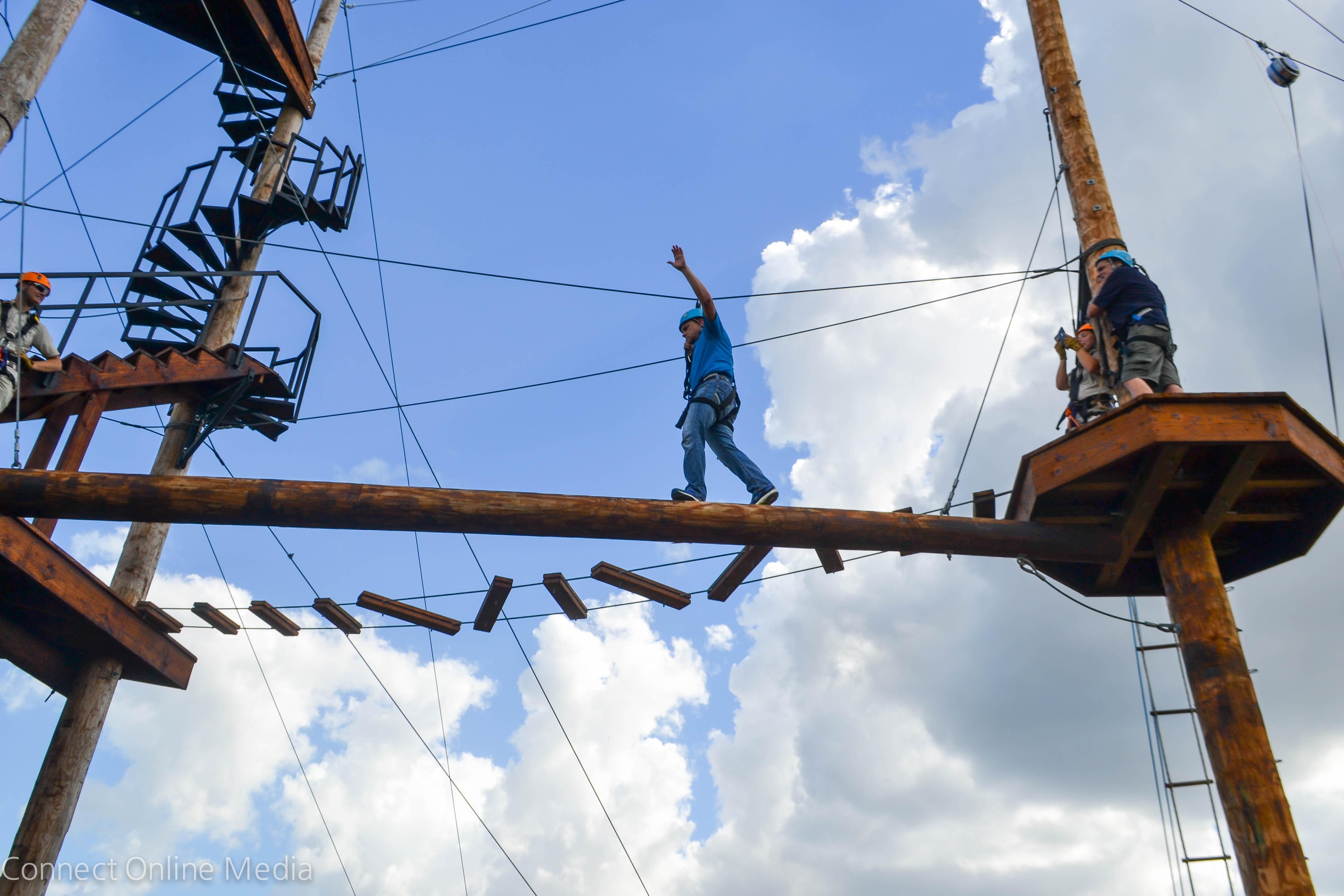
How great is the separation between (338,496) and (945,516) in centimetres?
384

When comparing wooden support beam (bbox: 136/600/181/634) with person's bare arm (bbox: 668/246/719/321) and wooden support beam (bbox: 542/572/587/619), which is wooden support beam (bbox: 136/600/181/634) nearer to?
wooden support beam (bbox: 542/572/587/619)

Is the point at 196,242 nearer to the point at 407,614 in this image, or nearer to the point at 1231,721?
the point at 407,614

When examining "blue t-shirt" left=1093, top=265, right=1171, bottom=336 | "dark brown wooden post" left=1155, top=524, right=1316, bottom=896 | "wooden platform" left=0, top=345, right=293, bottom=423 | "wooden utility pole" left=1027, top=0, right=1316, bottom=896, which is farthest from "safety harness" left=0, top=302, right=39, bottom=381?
"dark brown wooden post" left=1155, top=524, right=1316, bottom=896

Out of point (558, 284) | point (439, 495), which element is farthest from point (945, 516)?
point (558, 284)

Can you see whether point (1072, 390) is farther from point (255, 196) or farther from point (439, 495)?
point (255, 196)

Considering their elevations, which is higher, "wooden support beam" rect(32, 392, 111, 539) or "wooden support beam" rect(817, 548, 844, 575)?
"wooden support beam" rect(32, 392, 111, 539)

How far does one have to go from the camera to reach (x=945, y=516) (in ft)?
20.0

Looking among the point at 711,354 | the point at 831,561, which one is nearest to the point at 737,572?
Result: the point at 831,561

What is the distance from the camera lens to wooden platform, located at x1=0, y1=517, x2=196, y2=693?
722cm

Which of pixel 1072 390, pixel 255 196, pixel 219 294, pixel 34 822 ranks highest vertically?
pixel 255 196

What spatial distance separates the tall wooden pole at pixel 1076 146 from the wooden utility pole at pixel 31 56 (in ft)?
28.7

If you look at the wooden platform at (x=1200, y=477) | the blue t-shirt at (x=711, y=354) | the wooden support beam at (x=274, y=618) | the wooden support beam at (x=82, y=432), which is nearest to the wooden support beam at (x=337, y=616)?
the wooden support beam at (x=274, y=618)

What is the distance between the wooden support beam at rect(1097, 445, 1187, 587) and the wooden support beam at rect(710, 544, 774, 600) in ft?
7.41

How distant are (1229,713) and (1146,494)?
1278 mm
